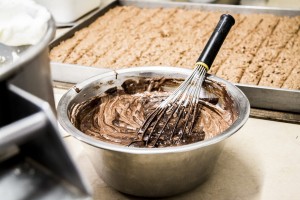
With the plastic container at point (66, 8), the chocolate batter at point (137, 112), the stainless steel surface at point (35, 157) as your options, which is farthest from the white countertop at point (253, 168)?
the plastic container at point (66, 8)

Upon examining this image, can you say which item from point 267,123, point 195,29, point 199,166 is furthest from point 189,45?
point 199,166

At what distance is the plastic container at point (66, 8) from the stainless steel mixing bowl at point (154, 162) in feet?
4.42

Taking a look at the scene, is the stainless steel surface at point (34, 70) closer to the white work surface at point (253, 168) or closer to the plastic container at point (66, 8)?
the white work surface at point (253, 168)

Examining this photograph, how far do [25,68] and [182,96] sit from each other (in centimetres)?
70

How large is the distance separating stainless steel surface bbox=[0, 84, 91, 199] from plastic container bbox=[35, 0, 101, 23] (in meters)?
1.83

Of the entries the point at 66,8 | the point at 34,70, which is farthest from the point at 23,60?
the point at 66,8

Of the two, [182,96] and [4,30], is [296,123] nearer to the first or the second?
[182,96]

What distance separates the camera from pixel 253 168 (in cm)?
135

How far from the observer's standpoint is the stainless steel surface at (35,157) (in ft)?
2.06

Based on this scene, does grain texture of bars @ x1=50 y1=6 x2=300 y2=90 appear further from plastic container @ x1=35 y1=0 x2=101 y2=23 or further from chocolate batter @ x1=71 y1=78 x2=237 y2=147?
chocolate batter @ x1=71 y1=78 x2=237 y2=147

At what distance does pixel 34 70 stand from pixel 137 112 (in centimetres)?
59

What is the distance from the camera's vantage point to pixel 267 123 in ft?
5.27

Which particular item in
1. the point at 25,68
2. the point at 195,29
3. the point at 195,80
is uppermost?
the point at 25,68

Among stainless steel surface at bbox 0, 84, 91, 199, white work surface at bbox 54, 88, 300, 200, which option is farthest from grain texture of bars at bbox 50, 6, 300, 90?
stainless steel surface at bbox 0, 84, 91, 199
